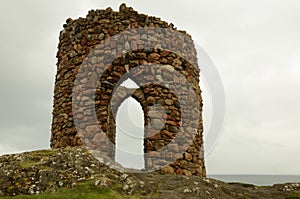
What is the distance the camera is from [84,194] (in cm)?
547

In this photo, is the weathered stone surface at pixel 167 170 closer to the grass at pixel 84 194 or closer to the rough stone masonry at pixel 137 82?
the rough stone masonry at pixel 137 82

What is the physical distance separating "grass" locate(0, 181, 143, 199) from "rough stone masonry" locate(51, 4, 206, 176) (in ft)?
14.5

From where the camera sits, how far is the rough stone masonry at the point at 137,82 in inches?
411

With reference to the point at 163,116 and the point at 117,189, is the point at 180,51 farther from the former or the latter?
the point at 117,189

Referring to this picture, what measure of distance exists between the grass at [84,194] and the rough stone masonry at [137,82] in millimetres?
4413

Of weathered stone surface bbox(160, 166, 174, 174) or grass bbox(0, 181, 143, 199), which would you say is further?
weathered stone surface bbox(160, 166, 174, 174)

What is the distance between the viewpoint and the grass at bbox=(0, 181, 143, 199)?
536cm

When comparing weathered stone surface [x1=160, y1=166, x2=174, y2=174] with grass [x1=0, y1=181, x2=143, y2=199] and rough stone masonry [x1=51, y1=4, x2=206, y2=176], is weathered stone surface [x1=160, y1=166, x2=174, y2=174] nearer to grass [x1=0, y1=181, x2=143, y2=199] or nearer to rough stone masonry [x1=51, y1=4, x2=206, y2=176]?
rough stone masonry [x1=51, y1=4, x2=206, y2=176]

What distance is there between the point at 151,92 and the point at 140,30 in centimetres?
198

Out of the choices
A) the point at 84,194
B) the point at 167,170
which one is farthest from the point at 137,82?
the point at 84,194

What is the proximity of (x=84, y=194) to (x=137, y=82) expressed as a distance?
19.2ft

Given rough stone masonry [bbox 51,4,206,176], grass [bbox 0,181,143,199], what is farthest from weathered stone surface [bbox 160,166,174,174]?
grass [bbox 0,181,143,199]

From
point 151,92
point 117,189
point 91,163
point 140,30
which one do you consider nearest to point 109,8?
point 140,30

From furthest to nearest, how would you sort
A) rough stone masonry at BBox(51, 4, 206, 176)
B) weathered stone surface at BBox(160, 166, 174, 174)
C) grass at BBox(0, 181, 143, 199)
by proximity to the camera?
rough stone masonry at BBox(51, 4, 206, 176) → weathered stone surface at BBox(160, 166, 174, 174) → grass at BBox(0, 181, 143, 199)
